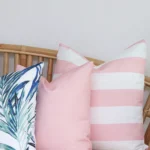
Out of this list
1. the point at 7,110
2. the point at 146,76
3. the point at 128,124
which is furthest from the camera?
the point at 146,76

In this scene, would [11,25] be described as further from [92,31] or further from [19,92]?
[19,92]

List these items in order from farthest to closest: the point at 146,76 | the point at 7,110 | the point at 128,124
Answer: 1. the point at 146,76
2. the point at 128,124
3. the point at 7,110

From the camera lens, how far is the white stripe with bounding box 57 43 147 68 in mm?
1060

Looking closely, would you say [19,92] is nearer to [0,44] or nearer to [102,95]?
[102,95]

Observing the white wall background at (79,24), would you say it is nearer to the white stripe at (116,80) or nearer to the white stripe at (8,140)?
the white stripe at (116,80)

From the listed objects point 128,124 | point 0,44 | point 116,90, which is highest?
point 0,44

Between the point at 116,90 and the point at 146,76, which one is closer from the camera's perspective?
the point at 116,90

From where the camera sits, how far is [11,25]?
4.34 ft

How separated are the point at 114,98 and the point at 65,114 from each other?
8.1 inches

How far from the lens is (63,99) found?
95 cm

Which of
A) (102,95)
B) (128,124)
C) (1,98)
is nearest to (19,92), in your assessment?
(1,98)

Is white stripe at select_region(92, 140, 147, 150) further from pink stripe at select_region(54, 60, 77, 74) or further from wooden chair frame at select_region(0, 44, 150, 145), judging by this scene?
wooden chair frame at select_region(0, 44, 150, 145)

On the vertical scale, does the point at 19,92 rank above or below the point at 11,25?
below

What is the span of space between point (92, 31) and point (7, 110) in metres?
0.56
